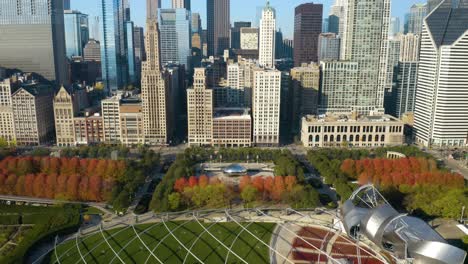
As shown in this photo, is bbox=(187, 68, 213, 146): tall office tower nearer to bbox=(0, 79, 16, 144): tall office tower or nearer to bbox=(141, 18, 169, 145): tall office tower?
bbox=(141, 18, 169, 145): tall office tower

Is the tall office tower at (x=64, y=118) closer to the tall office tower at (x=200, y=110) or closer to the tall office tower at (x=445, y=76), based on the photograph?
the tall office tower at (x=200, y=110)

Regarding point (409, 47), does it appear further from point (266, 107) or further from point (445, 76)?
point (266, 107)

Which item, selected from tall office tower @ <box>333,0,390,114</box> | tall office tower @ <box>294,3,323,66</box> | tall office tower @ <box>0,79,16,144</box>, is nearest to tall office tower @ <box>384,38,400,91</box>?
tall office tower @ <box>333,0,390,114</box>

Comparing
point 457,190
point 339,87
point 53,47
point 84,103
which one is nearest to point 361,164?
point 457,190

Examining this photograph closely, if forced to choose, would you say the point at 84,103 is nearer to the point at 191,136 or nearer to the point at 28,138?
the point at 28,138

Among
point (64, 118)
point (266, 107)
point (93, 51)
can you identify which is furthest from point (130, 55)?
point (266, 107)
